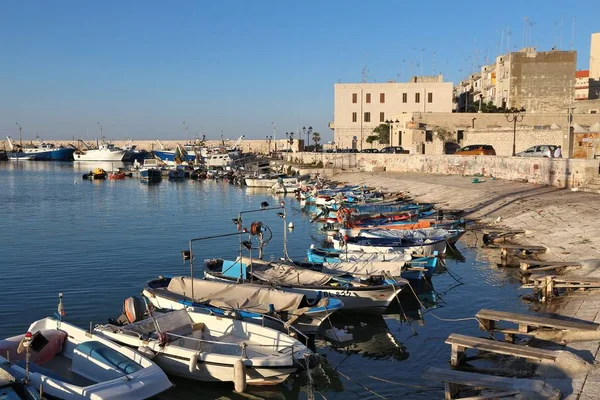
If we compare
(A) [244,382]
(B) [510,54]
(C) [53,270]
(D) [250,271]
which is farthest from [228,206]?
(B) [510,54]

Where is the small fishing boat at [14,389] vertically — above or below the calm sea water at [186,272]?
above

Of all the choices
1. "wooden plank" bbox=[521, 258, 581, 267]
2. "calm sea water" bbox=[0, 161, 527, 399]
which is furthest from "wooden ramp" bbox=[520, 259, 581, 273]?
"calm sea water" bbox=[0, 161, 527, 399]

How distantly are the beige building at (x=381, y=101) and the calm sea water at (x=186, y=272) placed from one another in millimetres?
41922

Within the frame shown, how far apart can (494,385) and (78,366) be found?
7752 millimetres

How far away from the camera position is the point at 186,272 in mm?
23031

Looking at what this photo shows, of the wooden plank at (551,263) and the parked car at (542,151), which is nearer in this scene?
the wooden plank at (551,263)

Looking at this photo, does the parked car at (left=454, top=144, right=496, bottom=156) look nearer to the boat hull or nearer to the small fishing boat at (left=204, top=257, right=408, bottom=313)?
the small fishing boat at (left=204, top=257, right=408, bottom=313)

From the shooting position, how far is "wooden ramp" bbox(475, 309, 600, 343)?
1240 centimetres

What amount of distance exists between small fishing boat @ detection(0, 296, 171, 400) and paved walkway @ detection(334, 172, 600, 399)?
23.8 ft

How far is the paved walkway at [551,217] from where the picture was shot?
38.4 feet

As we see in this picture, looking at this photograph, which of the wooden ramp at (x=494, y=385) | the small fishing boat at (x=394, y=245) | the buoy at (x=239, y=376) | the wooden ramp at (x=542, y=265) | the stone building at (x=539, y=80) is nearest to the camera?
the wooden ramp at (x=494, y=385)

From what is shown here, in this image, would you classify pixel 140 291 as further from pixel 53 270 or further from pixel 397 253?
pixel 397 253

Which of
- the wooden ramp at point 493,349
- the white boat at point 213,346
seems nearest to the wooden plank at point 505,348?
the wooden ramp at point 493,349

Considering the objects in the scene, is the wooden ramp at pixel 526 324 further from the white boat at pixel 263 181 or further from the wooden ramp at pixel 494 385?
the white boat at pixel 263 181
